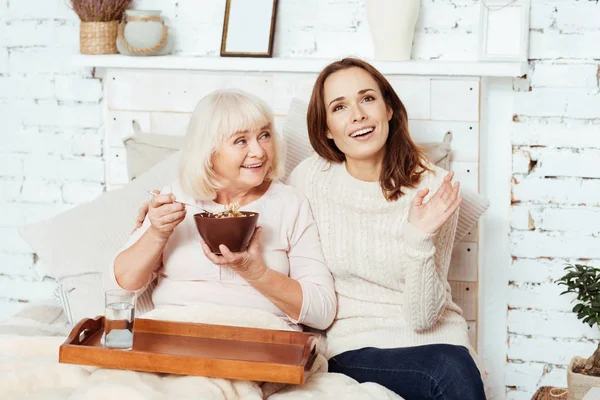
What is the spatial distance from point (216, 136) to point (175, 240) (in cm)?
29

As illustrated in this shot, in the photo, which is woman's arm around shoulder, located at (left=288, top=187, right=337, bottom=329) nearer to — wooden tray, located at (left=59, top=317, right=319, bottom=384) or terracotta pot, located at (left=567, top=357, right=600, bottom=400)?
wooden tray, located at (left=59, top=317, right=319, bottom=384)

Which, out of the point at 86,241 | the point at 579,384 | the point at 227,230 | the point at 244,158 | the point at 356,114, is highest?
the point at 356,114

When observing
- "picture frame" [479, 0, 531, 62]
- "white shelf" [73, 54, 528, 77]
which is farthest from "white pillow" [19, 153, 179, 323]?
"picture frame" [479, 0, 531, 62]

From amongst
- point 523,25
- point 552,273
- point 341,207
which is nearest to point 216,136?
point 341,207

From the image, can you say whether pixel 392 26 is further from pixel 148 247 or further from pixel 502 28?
pixel 148 247

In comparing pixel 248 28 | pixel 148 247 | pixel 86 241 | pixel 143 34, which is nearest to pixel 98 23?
pixel 143 34

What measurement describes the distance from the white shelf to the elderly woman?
55cm

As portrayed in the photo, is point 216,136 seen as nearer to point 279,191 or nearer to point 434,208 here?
point 279,191

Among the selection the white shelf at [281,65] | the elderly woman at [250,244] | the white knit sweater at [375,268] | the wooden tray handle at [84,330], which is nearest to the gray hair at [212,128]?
the elderly woman at [250,244]

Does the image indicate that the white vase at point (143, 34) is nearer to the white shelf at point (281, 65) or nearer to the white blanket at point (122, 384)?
the white shelf at point (281, 65)

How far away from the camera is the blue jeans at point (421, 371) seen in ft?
6.09

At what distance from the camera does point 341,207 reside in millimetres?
2088

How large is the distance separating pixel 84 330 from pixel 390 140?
35.5 inches

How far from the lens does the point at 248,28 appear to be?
103 inches
